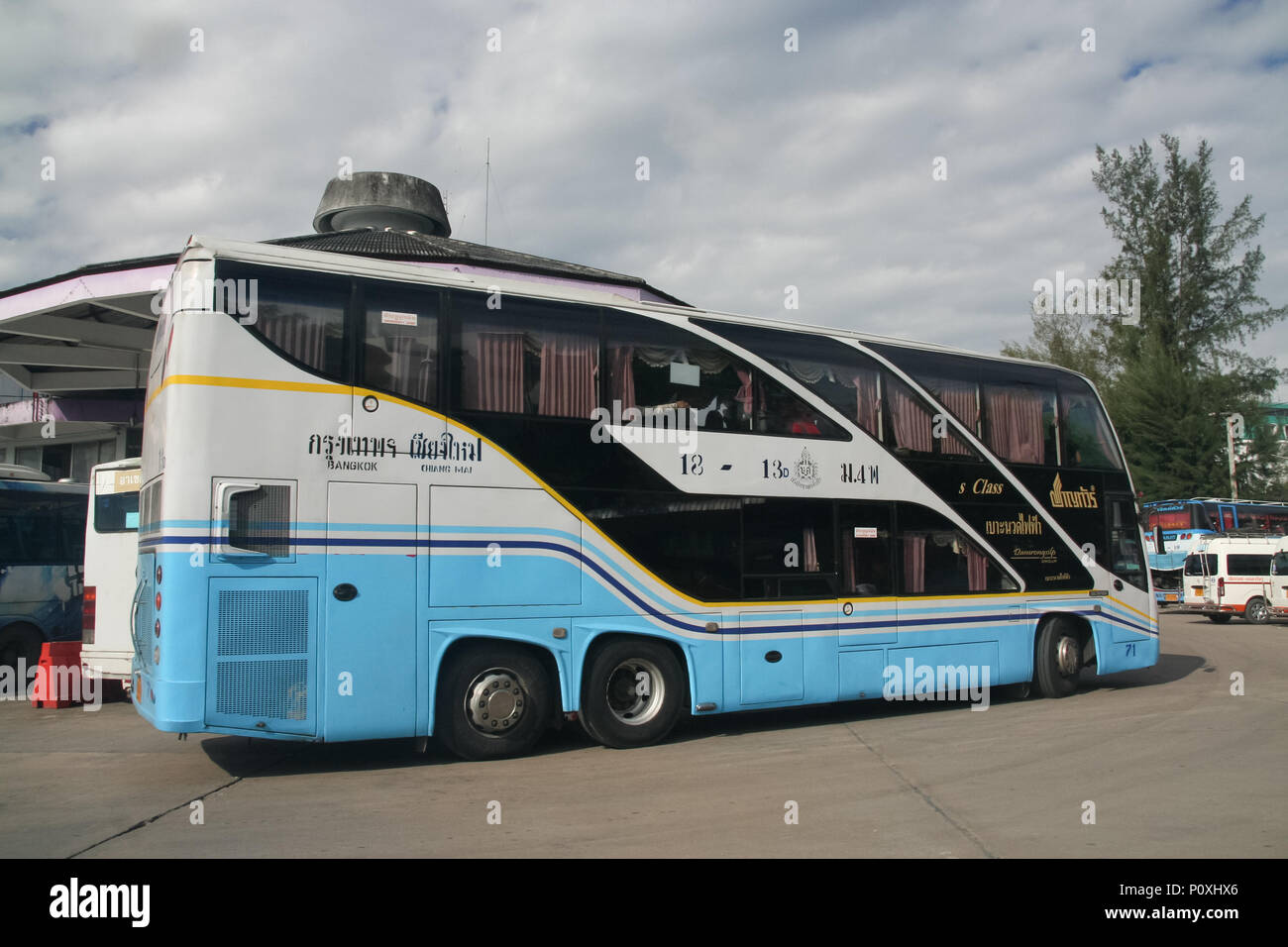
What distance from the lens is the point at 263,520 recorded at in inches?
313

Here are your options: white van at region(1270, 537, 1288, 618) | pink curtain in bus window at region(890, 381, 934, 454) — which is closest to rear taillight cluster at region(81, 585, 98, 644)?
pink curtain in bus window at region(890, 381, 934, 454)

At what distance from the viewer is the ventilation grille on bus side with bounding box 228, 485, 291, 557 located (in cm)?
788

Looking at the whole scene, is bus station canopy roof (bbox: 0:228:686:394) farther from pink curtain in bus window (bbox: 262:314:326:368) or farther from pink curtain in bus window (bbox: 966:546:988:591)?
pink curtain in bus window (bbox: 966:546:988:591)

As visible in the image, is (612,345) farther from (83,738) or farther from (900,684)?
(83,738)

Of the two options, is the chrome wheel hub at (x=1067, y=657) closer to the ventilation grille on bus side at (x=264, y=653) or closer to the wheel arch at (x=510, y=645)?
the wheel arch at (x=510, y=645)

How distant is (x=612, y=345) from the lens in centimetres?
964

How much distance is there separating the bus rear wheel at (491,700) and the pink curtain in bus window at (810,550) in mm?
3201

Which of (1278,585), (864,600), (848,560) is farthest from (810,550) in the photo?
(1278,585)

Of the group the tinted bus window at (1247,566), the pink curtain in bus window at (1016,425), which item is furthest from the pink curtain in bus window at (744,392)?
the tinted bus window at (1247,566)

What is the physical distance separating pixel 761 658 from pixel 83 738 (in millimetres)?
7199

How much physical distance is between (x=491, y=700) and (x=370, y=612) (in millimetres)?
1388

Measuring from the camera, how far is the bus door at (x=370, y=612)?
8133 millimetres
